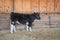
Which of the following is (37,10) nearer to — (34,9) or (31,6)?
(34,9)

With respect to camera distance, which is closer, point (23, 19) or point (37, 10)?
point (23, 19)

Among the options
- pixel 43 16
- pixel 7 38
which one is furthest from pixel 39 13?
pixel 7 38

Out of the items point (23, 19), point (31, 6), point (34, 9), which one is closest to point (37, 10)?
point (34, 9)

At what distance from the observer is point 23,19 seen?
694cm

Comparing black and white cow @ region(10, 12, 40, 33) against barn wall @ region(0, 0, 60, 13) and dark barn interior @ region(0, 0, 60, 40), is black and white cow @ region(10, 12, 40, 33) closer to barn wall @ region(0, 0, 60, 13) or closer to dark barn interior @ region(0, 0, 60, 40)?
dark barn interior @ region(0, 0, 60, 40)

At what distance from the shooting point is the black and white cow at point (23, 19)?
6758 millimetres

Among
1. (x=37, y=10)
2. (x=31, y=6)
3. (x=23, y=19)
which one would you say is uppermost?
(x=31, y=6)

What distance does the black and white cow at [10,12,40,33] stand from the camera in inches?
266

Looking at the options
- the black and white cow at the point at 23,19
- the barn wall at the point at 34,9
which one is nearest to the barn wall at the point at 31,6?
the barn wall at the point at 34,9

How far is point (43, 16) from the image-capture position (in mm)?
7512

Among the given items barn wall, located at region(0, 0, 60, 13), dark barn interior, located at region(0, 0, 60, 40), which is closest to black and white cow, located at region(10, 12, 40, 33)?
dark barn interior, located at region(0, 0, 60, 40)

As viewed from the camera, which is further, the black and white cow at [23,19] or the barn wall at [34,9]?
the barn wall at [34,9]

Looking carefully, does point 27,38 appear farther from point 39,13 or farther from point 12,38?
point 39,13

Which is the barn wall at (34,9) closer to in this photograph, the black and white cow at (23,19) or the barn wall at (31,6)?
the barn wall at (31,6)
